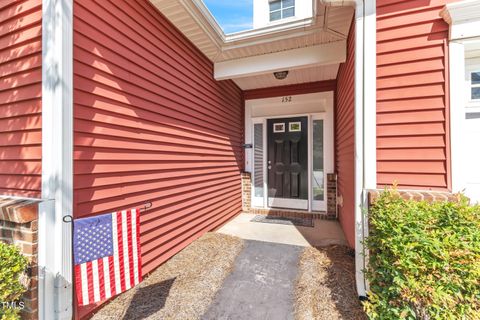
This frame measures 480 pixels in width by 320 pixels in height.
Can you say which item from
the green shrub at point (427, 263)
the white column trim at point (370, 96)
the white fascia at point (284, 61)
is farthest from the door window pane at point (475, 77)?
the white fascia at point (284, 61)

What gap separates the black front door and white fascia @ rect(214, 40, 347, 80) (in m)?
1.64

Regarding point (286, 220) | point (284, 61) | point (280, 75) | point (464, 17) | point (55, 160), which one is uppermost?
point (280, 75)

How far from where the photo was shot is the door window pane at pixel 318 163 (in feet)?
14.9

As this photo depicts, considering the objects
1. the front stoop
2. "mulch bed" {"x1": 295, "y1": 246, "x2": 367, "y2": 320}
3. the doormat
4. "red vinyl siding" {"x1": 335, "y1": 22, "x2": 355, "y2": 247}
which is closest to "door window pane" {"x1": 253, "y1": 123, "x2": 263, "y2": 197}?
the front stoop

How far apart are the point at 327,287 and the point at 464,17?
255cm

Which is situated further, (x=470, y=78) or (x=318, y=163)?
(x=318, y=163)

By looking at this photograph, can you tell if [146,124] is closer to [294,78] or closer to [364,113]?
[364,113]

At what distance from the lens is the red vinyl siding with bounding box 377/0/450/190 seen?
1863mm

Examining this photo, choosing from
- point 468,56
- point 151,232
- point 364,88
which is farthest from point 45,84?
point 468,56

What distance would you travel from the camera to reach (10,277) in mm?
1371

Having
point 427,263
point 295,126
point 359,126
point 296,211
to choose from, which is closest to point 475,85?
point 359,126

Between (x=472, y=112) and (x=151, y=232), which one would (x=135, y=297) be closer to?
(x=151, y=232)

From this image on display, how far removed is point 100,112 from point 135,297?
1672 millimetres

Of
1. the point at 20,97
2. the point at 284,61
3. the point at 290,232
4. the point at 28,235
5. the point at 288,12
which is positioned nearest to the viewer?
the point at 28,235
